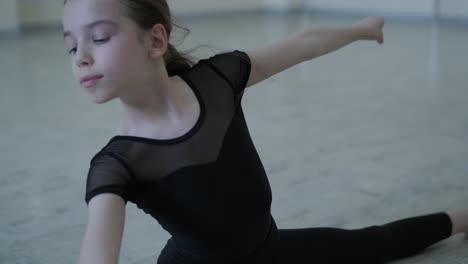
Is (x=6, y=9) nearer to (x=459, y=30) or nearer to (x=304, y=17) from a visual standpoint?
(x=304, y=17)

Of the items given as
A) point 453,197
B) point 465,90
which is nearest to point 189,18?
point 465,90

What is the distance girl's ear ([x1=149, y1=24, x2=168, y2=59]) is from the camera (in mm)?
1249

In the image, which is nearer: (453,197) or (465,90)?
(453,197)

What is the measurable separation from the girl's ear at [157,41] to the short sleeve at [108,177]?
0.67ft

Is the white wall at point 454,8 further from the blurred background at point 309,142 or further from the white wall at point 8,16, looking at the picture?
the white wall at point 8,16

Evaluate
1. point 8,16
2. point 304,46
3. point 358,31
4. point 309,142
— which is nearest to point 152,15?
point 304,46

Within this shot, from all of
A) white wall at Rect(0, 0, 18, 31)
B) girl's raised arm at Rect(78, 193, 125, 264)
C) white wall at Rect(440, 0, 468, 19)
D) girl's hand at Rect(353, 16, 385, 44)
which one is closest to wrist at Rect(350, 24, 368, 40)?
girl's hand at Rect(353, 16, 385, 44)

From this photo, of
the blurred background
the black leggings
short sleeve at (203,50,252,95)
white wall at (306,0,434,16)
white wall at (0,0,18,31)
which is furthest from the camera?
white wall at (306,0,434,16)

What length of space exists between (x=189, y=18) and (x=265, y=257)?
26.0 feet

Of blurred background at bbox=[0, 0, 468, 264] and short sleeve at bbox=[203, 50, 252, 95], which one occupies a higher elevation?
short sleeve at bbox=[203, 50, 252, 95]

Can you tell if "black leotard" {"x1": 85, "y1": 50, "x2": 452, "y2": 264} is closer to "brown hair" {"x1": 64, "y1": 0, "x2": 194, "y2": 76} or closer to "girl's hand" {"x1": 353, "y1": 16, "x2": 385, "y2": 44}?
"brown hair" {"x1": 64, "y1": 0, "x2": 194, "y2": 76}

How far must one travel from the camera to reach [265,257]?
4.89 feet

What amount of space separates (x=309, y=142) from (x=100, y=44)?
1.88m

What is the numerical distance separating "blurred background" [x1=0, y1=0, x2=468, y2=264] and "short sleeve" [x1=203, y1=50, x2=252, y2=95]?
0.22 ft
